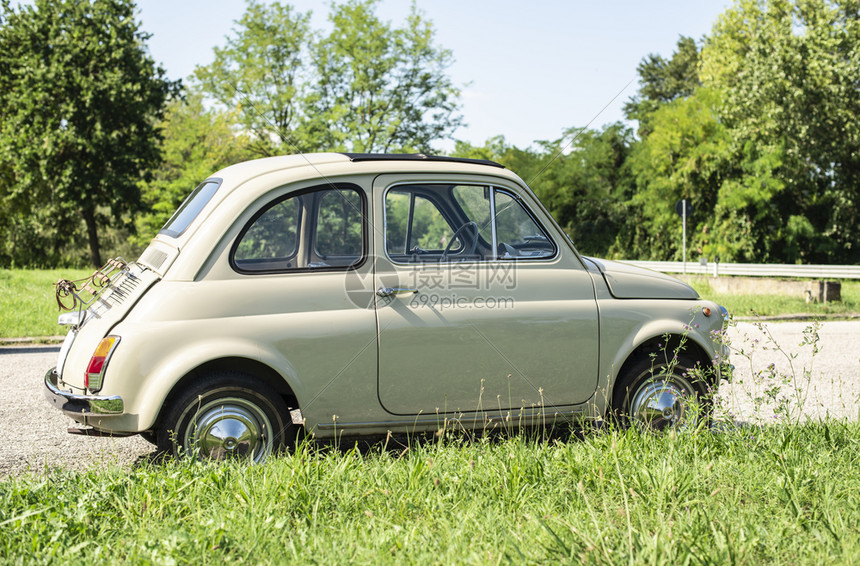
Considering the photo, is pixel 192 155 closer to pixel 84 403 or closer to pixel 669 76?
pixel 84 403

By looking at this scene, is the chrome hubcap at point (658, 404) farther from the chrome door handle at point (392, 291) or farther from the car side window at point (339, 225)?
the car side window at point (339, 225)

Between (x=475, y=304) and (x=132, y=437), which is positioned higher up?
(x=475, y=304)

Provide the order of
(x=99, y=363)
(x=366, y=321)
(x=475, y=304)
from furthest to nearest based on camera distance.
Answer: (x=475, y=304), (x=366, y=321), (x=99, y=363)

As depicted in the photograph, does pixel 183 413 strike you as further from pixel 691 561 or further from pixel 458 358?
pixel 691 561

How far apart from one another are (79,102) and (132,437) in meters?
33.9

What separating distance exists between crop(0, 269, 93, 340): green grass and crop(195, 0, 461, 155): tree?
63.6ft

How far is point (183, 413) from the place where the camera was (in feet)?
13.8

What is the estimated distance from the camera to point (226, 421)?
431 cm

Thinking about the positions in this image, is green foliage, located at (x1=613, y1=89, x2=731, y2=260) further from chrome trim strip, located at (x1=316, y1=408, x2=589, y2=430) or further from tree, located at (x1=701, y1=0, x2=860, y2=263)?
chrome trim strip, located at (x1=316, y1=408, x2=589, y2=430)

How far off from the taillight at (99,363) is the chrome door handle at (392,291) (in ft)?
4.99

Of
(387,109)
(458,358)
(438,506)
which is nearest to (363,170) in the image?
(458,358)

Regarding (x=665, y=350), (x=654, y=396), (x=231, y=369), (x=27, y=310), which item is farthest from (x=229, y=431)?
(x=27, y=310)

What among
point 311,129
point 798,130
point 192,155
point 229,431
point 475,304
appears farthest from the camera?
point 192,155

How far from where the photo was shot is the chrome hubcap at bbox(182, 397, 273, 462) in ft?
14.0
